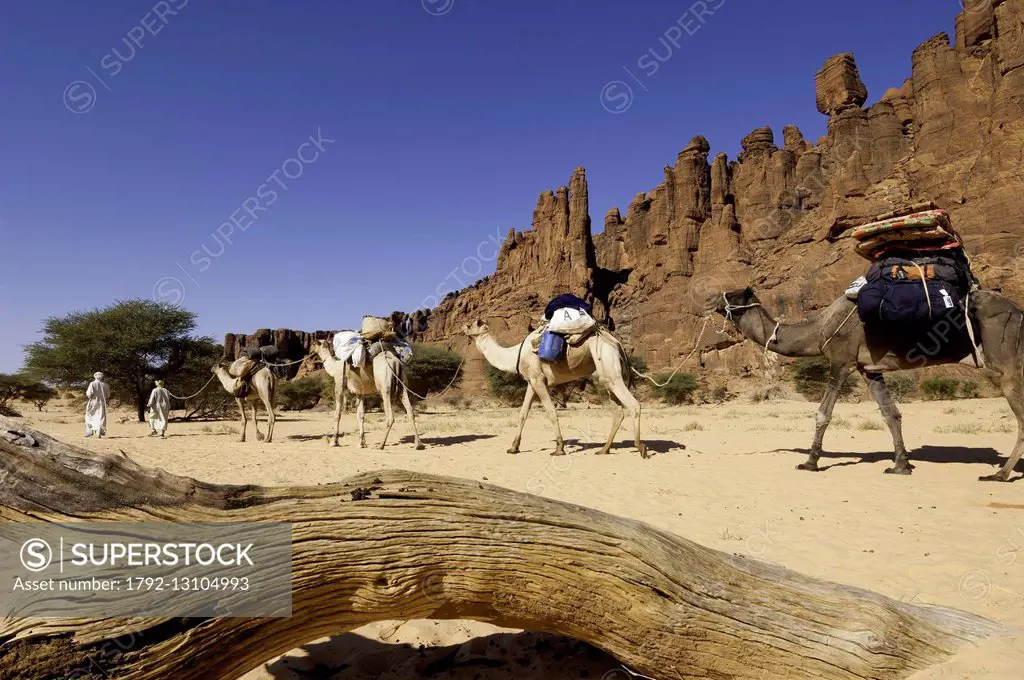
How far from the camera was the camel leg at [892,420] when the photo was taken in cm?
832

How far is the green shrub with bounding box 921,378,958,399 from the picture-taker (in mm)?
32125

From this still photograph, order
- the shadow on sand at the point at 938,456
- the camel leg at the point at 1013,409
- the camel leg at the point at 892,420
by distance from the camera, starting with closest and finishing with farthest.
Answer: the camel leg at the point at 1013,409
the camel leg at the point at 892,420
the shadow on sand at the point at 938,456

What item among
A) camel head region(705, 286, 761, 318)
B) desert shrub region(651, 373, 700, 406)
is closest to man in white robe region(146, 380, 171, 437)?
camel head region(705, 286, 761, 318)

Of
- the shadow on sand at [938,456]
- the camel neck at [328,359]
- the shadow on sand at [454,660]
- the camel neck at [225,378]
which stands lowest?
the shadow on sand at [454,660]

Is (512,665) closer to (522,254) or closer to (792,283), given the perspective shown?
(792,283)

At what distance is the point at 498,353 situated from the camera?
41.9 ft

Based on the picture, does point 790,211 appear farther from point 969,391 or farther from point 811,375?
point 969,391

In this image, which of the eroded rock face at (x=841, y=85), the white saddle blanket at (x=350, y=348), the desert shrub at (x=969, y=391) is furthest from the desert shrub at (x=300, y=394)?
the eroded rock face at (x=841, y=85)

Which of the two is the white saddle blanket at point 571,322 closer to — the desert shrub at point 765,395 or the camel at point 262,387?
the camel at point 262,387

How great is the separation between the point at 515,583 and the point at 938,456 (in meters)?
10.2

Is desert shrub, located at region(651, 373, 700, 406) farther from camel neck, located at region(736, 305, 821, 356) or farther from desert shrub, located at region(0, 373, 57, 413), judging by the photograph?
desert shrub, located at region(0, 373, 57, 413)

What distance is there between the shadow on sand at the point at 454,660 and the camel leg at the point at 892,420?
23.0ft

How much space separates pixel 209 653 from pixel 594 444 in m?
11.5

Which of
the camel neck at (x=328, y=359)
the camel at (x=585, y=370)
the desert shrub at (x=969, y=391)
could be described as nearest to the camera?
the camel at (x=585, y=370)
